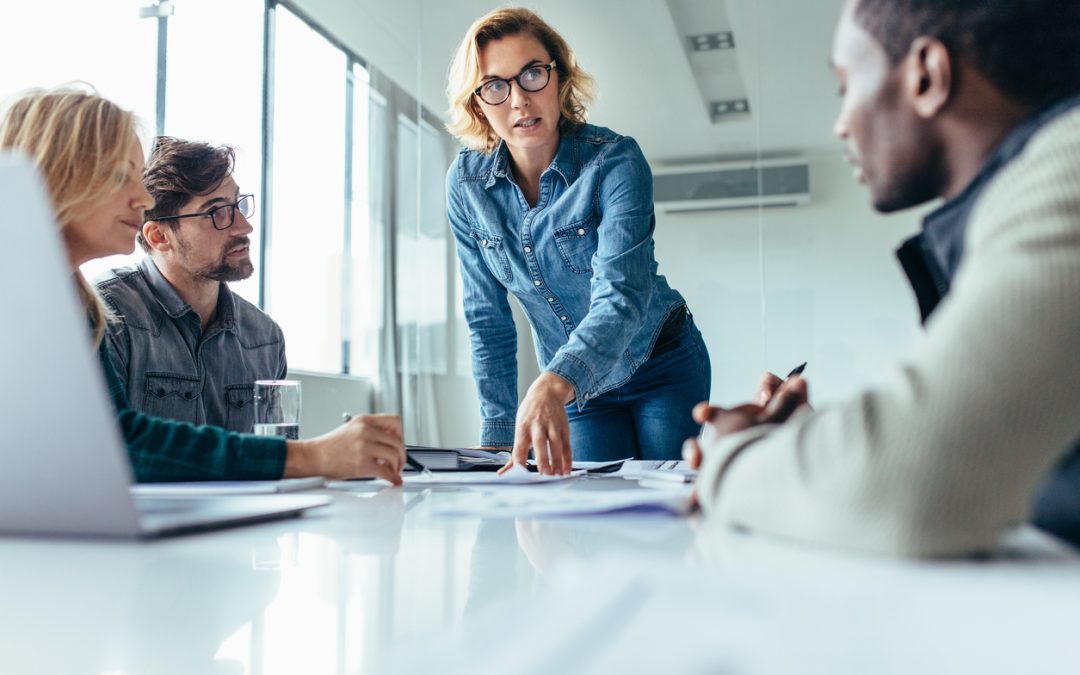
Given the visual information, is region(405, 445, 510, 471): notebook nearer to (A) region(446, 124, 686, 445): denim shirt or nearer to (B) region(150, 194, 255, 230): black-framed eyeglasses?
(A) region(446, 124, 686, 445): denim shirt

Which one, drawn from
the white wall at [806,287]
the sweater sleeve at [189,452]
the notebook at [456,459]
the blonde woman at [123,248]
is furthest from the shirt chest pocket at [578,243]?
the white wall at [806,287]

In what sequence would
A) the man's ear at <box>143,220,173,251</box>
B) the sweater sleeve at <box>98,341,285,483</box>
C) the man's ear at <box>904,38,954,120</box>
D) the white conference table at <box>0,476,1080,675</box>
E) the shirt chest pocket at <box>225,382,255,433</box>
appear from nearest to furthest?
1. the white conference table at <box>0,476,1080,675</box>
2. the man's ear at <box>904,38,954,120</box>
3. the sweater sleeve at <box>98,341,285,483</box>
4. the shirt chest pocket at <box>225,382,255,433</box>
5. the man's ear at <box>143,220,173,251</box>

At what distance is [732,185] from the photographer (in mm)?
4465

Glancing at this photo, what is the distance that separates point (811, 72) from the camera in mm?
4273

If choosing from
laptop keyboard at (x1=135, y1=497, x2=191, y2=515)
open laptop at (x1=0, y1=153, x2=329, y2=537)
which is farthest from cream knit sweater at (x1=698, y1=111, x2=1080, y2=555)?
laptop keyboard at (x1=135, y1=497, x2=191, y2=515)

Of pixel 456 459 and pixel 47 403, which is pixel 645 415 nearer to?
pixel 456 459

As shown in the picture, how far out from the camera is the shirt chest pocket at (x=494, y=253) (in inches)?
77.5

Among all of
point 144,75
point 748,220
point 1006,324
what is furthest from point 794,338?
point 1006,324

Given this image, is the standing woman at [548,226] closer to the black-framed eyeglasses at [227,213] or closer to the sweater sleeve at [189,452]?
the black-framed eyeglasses at [227,213]

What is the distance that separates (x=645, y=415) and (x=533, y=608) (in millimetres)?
1627

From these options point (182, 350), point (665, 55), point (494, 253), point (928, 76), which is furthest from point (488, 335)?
point (665, 55)

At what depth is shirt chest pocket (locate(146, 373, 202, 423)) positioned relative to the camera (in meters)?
1.82

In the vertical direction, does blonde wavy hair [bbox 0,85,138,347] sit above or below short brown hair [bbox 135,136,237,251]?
below

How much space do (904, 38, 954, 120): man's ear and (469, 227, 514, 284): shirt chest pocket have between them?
135 centimetres
